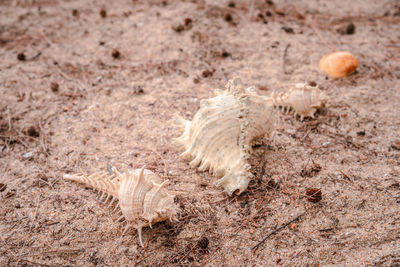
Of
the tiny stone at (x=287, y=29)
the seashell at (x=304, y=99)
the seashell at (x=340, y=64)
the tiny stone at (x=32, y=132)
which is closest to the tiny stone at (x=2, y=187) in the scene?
the tiny stone at (x=32, y=132)

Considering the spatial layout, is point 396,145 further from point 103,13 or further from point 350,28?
point 103,13

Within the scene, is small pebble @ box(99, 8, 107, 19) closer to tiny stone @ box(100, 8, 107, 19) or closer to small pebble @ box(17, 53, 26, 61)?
tiny stone @ box(100, 8, 107, 19)

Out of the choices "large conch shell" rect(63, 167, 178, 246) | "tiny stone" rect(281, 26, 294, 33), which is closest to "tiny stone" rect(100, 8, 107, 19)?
"tiny stone" rect(281, 26, 294, 33)

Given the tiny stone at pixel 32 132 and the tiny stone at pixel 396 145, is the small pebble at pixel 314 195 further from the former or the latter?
Result: the tiny stone at pixel 32 132

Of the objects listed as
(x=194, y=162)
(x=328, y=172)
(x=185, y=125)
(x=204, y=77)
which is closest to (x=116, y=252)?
(x=194, y=162)

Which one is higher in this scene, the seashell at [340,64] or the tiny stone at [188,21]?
the tiny stone at [188,21]

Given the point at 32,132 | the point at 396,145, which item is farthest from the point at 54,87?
the point at 396,145
